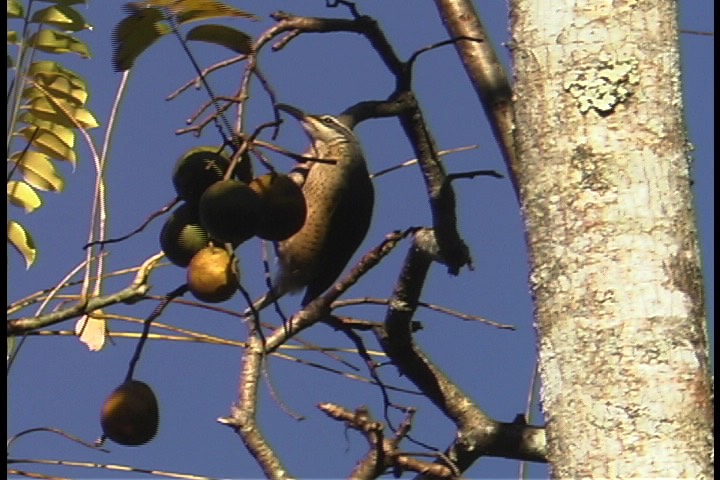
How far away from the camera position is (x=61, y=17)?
2.56 metres

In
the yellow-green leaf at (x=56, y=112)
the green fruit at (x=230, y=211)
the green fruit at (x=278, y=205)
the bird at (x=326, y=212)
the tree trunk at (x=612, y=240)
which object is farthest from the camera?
the yellow-green leaf at (x=56, y=112)

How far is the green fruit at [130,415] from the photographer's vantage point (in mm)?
2127

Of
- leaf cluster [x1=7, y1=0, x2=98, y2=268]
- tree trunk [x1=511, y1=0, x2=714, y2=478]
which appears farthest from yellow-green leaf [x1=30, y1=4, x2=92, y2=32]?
tree trunk [x1=511, y1=0, x2=714, y2=478]

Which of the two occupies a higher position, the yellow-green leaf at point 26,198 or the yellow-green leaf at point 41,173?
the yellow-green leaf at point 41,173

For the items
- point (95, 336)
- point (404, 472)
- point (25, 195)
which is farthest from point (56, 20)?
point (404, 472)

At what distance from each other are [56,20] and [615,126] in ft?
4.00

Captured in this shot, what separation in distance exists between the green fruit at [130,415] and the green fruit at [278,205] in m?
0.30

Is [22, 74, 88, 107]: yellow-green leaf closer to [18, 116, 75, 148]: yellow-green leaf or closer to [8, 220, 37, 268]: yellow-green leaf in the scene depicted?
[18, 116, 75, 148]: yellow-green leaf

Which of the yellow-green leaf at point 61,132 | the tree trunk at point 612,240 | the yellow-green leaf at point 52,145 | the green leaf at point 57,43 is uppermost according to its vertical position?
the green leaf at point 57,43

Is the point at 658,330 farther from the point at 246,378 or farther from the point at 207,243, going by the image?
the point at 246,378

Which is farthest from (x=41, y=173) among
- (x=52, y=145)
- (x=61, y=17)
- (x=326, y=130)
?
(x=326, y=130)

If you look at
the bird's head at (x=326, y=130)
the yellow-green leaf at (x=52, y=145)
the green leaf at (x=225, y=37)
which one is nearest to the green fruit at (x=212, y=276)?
the green leaf at (x=225, y=37)

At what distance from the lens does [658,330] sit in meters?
1.60

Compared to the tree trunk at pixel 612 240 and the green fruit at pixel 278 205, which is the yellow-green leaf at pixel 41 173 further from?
the tree trunk at pixel 612 240
